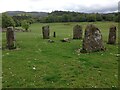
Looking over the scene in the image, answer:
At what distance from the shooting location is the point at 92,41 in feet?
82.2

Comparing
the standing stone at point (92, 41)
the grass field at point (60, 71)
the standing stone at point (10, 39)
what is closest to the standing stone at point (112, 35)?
the standing stone at point (92, 41)

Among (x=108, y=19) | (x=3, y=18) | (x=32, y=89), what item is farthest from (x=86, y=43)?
(x=108, y=19)

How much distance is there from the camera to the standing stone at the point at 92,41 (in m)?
24.9

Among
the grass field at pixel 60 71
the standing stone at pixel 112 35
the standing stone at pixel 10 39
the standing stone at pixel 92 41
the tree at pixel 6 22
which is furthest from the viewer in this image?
the tree at pixel 6 22

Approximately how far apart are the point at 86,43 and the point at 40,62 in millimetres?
6783

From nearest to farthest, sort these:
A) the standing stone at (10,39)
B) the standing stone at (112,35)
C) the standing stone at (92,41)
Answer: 1. the standing stone at (92,41)
2. the standing stone at (10,39)
3. the standing stone at (112,35)

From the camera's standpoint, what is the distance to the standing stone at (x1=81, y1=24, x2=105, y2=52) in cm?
2488

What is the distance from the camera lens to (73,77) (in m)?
15.4

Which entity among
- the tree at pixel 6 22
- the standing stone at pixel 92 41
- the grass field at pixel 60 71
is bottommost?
the grass field at pixel 60 71

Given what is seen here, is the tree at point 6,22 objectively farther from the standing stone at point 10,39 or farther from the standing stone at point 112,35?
the standing stone at point 112,35

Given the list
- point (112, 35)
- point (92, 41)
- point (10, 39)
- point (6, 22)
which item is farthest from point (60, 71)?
point (6, 22)

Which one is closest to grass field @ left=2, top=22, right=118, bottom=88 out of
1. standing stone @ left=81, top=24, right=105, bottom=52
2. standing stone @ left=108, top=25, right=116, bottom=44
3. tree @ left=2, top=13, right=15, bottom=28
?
standing stone @ left=81, top=24, right=105, bottom=52

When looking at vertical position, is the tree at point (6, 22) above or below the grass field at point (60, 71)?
above

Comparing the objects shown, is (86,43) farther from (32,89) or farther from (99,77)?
(32,89)
